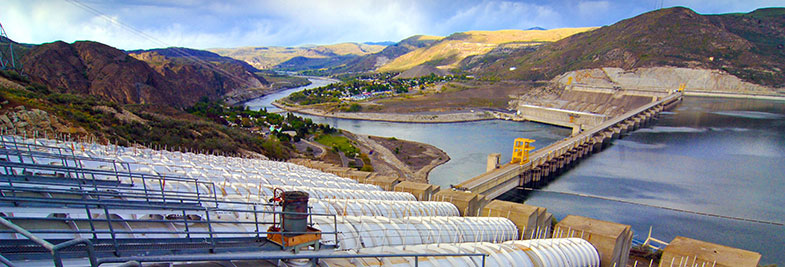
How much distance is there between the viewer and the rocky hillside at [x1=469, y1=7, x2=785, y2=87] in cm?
8388

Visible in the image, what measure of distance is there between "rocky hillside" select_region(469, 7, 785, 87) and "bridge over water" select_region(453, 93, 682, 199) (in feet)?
147

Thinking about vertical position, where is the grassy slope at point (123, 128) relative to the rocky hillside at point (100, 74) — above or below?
below

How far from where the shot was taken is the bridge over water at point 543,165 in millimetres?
28484

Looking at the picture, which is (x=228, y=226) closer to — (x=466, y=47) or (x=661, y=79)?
(x=661, y=79)

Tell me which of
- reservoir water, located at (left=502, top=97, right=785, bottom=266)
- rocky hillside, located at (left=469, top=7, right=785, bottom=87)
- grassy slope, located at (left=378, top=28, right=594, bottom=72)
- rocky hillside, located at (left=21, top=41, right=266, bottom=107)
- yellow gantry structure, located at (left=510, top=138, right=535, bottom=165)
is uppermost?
grassy slope, located at (left=378, top=28, right=594, bottom=72)

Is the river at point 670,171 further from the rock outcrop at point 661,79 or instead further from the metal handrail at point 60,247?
the metal handrail at point 60,247

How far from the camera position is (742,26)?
9906 cm

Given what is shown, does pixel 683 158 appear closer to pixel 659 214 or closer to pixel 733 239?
pixel 659 214

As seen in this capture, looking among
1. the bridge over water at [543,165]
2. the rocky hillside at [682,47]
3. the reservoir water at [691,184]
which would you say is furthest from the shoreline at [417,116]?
the rocky hillside at [682,47]

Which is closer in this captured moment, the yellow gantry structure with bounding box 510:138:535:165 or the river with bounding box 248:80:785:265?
the river with bounding box 248:80:785:265

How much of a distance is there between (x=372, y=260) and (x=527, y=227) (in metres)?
6.68

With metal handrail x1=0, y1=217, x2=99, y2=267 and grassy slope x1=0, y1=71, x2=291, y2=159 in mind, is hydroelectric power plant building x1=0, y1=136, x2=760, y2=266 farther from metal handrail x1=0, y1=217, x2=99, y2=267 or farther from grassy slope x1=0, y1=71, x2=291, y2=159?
grassy slope x1=0, y1=71, x2=291, y2=159

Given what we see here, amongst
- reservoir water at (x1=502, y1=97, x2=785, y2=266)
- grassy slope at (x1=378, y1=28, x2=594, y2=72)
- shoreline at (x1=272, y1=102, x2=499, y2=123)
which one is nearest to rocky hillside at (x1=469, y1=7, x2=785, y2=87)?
reservoir water at (x1=502, y1=97, x2=785, y2=266)

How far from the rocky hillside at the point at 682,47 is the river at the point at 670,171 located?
74.3ft
